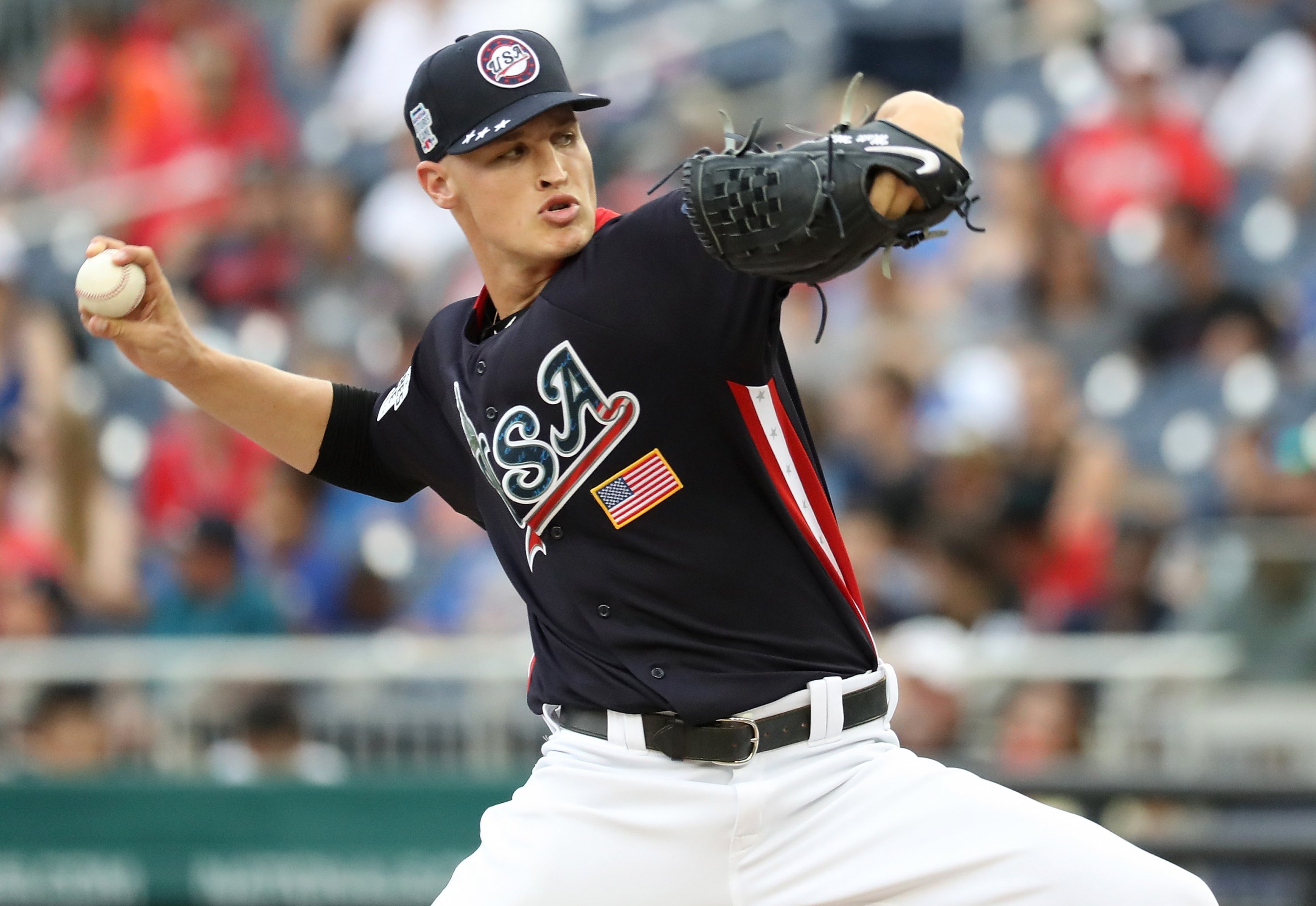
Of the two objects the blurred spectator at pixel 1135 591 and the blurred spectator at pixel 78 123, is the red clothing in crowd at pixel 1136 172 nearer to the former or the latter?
the blurred spectator at pixel 1135 591

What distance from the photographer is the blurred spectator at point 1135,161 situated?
8.01 metres

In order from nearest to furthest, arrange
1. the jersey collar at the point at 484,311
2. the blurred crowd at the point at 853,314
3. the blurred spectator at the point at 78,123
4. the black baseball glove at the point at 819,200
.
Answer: the black baseball glove at the point at 819,200, the jersey collar at the point at 484,311, the blurred crowd at the point at 853,314, the blurred spectator at the point at 78,123

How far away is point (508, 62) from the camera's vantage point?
3.20m

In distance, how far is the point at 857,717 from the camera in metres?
3.22

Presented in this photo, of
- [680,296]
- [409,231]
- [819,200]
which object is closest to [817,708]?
[680,296]

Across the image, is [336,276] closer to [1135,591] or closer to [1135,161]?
[1135,161]

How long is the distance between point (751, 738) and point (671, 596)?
0.89ft

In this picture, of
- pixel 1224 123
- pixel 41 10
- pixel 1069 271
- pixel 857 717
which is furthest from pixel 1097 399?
pixel 41 10

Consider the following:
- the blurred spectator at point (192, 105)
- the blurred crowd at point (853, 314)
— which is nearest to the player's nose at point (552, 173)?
the blurred crowd at point (853, 314)

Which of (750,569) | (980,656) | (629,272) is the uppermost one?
(629,272)

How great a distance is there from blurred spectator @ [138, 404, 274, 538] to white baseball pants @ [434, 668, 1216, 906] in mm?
4889

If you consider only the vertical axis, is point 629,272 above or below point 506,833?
above

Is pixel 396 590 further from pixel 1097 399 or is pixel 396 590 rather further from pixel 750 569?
pixel 750 569

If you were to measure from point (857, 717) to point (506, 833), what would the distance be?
2.07 feet
